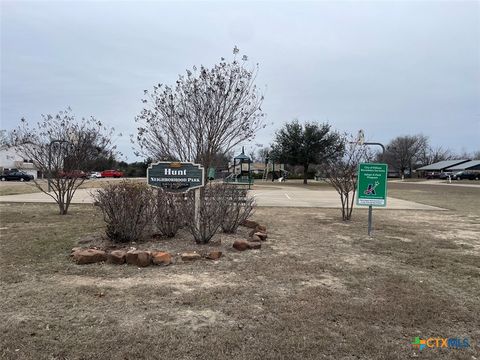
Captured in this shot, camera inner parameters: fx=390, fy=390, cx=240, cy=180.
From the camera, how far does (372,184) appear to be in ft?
28.8

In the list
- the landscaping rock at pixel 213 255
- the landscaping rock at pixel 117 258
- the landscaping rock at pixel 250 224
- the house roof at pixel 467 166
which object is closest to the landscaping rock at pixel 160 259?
the landscaping rock at pixel 117 258

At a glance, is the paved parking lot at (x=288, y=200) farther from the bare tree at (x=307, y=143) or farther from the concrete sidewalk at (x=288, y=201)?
the bare tree at (x=307, y=143)

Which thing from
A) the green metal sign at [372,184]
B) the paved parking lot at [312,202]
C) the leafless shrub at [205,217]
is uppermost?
the green metal sign at [372,184]

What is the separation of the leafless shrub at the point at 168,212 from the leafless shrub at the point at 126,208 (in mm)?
193

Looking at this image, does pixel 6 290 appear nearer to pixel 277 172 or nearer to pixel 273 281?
pixel 273 281

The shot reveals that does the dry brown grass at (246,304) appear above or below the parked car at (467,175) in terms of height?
below

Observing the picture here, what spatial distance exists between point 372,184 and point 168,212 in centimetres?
460

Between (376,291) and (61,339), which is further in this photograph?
(376,291)

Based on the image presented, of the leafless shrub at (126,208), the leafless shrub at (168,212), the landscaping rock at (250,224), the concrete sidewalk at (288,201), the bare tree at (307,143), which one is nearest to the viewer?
the leafless shrub at (126,208)

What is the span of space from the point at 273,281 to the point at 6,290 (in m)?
3.09

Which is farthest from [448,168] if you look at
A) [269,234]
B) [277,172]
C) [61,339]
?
[61,339]

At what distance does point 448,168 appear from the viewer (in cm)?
8819

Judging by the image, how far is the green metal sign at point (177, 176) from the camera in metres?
7.11

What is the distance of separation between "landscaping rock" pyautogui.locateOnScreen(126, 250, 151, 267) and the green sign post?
16.7 ft
